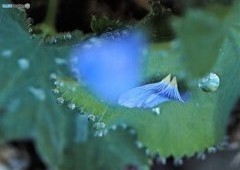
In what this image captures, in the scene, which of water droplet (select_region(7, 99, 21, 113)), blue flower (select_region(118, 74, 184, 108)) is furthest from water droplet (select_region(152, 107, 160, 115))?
water droplet (select_region(7, 99, 21, 113))

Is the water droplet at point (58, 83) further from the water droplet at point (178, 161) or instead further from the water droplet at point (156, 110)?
the water droplet at point (178, 161)

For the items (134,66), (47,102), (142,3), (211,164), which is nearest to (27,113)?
(47,102)

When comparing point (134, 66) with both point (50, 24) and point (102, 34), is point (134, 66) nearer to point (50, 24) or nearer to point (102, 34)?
point (102, 34)

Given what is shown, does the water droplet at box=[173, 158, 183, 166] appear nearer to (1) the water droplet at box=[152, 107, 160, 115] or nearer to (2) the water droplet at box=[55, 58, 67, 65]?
(1) the water droplet at box=[152, 107, 160, 115]

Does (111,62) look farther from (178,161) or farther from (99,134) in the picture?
(178,161)

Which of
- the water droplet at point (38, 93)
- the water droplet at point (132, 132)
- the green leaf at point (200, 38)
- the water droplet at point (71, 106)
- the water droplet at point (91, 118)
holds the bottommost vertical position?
the water droplet at point (132, 132)

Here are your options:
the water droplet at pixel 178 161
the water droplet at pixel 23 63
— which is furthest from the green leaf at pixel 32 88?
the water droplet at pixel 178 161
